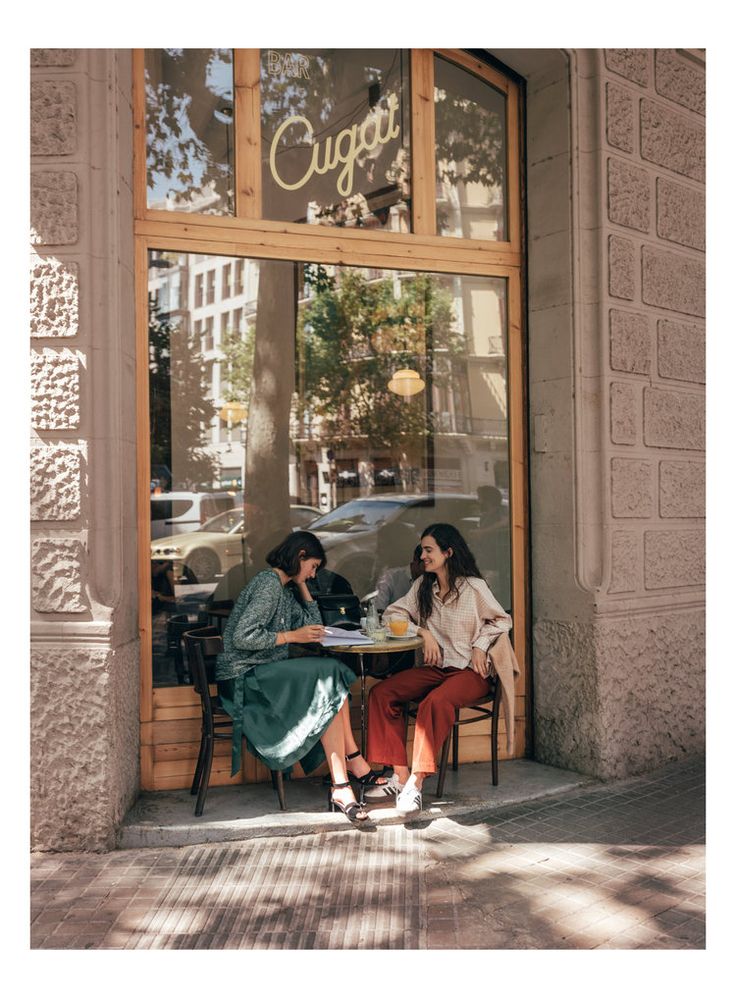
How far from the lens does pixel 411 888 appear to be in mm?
3998

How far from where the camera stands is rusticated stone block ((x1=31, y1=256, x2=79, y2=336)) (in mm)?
4477

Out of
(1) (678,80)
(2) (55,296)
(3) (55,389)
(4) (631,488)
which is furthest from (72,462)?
(1) (678,80)

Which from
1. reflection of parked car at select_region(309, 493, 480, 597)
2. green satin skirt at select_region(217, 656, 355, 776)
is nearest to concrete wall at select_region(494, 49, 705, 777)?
reflection of parked car at select_region(309, 493, 480, 597)

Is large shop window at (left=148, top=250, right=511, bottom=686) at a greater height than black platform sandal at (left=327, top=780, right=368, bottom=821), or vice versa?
large shop window at (left=148, top=250, right=511, bottom=686)

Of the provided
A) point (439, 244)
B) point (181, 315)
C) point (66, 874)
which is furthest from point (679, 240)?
point (66, 874)

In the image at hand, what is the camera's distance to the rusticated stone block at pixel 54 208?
4480mm

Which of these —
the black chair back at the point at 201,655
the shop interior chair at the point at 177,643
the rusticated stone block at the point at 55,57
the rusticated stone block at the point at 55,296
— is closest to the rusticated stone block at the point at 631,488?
the black chair back at the point at 201,655

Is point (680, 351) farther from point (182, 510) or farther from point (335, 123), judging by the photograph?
point (182, 510)

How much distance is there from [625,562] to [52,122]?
400 cm

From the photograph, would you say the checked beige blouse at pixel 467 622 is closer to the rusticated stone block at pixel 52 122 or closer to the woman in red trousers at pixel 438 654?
the woman in red trousers at pixel 438 654

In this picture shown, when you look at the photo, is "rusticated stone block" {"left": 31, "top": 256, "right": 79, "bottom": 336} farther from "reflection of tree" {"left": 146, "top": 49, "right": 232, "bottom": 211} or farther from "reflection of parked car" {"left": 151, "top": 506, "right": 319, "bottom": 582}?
"reflection of parked car" {"left": 151, "top": 506, "right": 319, "bottom": 582}

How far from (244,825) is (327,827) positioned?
0.42 m

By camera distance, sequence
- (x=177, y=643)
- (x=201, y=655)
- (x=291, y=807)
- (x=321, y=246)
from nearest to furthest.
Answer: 1. (x=201, y=655)
2. (x=291, y=807)
3. (x=177, y=643)
4. (x=321, y=246)

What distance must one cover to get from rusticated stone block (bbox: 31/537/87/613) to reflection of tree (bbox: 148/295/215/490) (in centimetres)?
94
